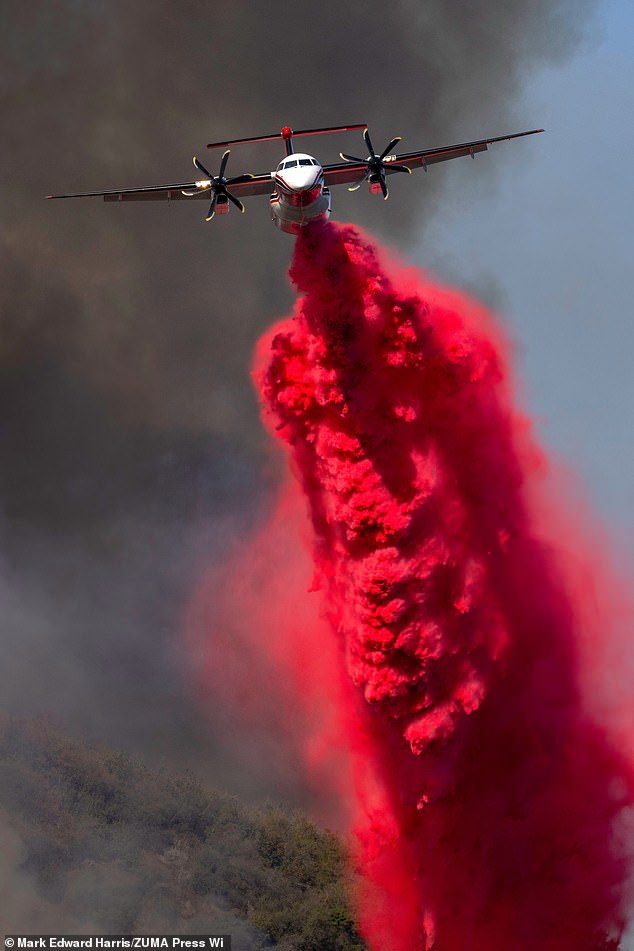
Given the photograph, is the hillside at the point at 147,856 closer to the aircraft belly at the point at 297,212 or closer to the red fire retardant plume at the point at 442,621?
the red fire retardant plume at the point at 442,621

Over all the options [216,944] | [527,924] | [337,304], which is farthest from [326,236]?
[216,944]

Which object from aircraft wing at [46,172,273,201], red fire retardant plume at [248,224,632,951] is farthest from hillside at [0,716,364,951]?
aircraft wing at [46,172,273,201]

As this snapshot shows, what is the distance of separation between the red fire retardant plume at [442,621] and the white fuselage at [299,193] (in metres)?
0.86

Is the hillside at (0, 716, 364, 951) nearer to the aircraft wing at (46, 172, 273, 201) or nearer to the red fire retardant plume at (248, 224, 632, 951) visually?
the red fire retardant plume at (248, 224, 632, 951)

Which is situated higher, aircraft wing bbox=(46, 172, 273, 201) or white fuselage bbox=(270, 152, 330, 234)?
aircraft wing bbox=(46, 172, 273, 201)

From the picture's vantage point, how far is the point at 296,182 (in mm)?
27531

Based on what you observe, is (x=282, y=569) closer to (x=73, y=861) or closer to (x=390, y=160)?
(x=73, y=861)

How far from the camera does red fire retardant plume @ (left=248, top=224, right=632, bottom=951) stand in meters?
28.9

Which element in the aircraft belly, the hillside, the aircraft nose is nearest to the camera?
the aircraft nose

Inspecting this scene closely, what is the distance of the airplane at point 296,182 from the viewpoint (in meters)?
28.1

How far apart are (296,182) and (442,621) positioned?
15711 millimetres

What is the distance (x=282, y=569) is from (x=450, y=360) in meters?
19.9

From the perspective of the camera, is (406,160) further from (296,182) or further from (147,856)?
(147,856)

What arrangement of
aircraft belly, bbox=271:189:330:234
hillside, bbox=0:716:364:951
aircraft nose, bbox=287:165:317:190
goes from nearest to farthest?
aircraft nose, bbox=287:165:317:190 → aircraft belly, bbox=271:189:330:234 → hillside, bbox=0:716:364:951
